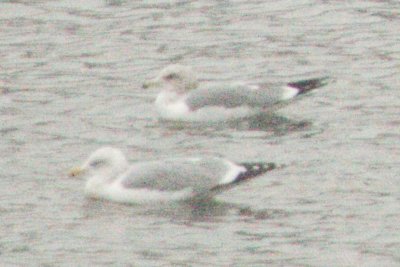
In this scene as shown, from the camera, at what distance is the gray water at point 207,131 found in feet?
55.4

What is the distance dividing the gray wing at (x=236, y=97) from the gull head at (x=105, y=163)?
3.28 metres

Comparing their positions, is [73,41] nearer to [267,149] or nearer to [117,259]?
[267,149]

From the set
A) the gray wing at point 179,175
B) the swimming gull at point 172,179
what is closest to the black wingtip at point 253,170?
the swimming gull at point 172,179

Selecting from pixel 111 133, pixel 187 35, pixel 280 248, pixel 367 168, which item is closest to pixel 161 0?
pixel 187 35

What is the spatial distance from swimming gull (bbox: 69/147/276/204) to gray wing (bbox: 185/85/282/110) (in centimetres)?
333

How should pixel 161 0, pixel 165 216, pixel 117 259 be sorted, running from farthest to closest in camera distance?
pixel 161 0, pixel 165 216, pixel 117 259

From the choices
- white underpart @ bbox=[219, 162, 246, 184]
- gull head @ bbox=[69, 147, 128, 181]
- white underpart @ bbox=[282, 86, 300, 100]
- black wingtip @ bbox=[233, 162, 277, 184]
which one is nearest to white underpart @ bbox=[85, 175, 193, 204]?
gull head @ bbox=[69, 147, 128, 181]

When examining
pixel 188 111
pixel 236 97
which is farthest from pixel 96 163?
pixel 236 97

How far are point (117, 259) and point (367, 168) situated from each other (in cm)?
383

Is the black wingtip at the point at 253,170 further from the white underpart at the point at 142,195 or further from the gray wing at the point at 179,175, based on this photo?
the white underpart at the point at 142,195

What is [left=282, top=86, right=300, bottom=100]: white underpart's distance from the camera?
22016 mm

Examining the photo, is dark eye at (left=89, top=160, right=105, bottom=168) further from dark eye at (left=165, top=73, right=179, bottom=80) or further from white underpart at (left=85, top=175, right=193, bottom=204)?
dark eye at (left=165, top=73, right=179, bottom=80)

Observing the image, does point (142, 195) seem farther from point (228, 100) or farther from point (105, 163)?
point (228, 100)

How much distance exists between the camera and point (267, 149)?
20391mm
